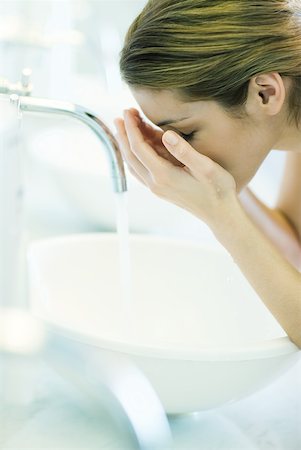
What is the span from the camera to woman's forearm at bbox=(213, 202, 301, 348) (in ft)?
2.55

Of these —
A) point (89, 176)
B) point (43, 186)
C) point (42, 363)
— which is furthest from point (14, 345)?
point (43, 186)

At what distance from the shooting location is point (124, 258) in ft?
3.21

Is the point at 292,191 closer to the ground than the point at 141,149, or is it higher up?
closer to the ground

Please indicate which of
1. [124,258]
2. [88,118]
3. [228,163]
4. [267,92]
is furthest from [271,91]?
[124,258]

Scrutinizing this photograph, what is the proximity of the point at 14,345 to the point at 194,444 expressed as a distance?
336mm

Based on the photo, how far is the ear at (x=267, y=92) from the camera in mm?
799

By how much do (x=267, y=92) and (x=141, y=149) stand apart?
173mm

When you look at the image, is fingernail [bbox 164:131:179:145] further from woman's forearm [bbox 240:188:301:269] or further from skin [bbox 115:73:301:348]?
woman's forearm [bbox 240:188:301:269]

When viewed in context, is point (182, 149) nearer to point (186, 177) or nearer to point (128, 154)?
point (186, 177)

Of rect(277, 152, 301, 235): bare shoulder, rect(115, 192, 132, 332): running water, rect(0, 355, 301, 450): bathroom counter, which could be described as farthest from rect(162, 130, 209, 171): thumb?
rect(277, 152, 301, 235): bare shoulder

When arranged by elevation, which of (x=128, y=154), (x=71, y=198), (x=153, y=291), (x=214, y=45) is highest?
(x=214, y=45)

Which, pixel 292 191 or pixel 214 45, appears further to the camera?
pixel 292 191

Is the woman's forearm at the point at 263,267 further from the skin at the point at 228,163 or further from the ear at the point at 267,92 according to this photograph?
the ear at the point at 267,92

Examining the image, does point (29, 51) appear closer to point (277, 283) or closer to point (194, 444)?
point (277, 283)
